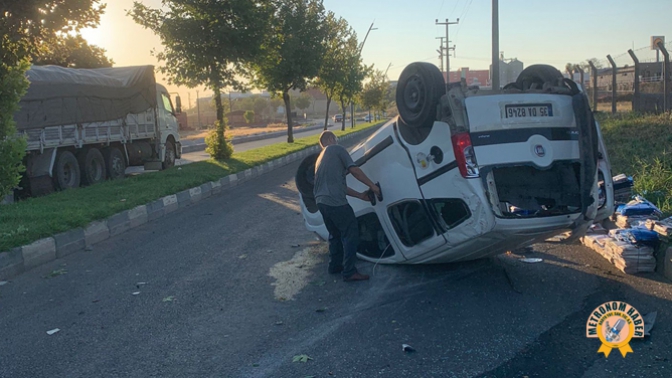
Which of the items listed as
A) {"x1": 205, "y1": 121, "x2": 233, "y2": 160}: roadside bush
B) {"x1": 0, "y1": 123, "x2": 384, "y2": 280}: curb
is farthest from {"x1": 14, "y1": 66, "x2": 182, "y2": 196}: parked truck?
{"x1": 0, "y1": 123, "x2": 384, "y2": 280}: curb

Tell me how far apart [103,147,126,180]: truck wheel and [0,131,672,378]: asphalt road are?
8.72 meters

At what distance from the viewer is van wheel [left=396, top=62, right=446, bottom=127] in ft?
17.0

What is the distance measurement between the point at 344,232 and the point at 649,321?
275 centimetres

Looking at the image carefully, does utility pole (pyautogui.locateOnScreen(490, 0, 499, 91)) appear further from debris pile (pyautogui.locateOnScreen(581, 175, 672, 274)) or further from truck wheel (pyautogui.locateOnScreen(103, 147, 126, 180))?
debris pile (pyautogui.locateOnScreen(581, 175, 672, 274))

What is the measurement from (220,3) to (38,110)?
7.53m

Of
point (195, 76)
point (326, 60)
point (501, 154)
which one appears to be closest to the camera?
point (501, 154)

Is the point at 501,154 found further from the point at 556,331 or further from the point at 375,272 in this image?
the point at 375,272

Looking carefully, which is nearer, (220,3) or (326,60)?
(220,3)

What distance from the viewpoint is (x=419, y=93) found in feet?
17.5

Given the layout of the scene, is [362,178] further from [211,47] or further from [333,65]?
[333,65]

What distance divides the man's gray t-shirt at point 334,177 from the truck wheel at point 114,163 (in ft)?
36.6

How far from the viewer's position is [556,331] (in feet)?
14.8

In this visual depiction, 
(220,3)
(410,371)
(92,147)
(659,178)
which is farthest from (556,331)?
(220,3)

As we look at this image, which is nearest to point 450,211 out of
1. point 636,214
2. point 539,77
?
point 539,77
